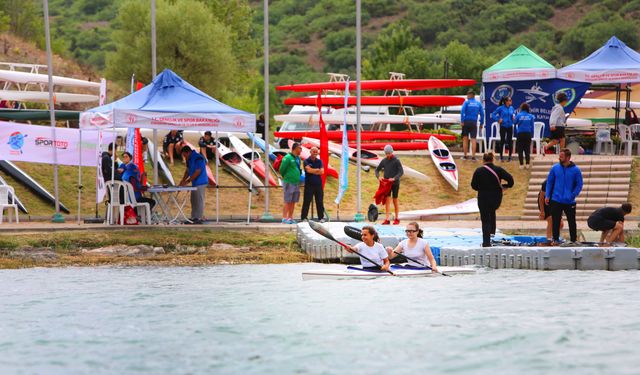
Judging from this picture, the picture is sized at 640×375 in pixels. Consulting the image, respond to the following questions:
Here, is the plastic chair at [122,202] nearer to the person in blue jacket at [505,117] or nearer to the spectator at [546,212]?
the spectator at [546,212]

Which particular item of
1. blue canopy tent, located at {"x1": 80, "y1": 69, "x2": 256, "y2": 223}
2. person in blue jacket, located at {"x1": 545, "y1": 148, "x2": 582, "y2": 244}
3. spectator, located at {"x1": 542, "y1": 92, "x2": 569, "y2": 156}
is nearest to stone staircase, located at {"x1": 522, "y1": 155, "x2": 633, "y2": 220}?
spectator, located at {"x1": 542, "y1": 92, "x2": 569, "y2": 156}

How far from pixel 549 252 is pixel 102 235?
339 inches

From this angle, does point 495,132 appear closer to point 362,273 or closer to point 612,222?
point 612,222

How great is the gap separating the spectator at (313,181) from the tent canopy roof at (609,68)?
1002 cm

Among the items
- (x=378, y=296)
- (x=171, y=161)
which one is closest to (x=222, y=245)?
(x=378, y=296)

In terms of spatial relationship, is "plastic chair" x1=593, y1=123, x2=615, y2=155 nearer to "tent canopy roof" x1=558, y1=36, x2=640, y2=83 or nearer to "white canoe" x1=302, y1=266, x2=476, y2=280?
"tent canopy roof" x1=558, y1=36, x2=640, y2=83

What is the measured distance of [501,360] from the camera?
1423 cm

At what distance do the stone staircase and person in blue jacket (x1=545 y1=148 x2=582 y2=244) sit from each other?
590 centimetres

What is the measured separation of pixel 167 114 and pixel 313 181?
3543 millimetres

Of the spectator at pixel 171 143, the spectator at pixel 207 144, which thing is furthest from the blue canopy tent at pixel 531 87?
the spectator at pixel 171 143

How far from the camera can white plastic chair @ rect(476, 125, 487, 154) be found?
3525 centimetres

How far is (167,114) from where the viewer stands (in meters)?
25.1

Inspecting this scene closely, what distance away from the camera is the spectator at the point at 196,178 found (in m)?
26.5

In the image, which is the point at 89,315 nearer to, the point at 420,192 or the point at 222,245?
the point at 222,245
